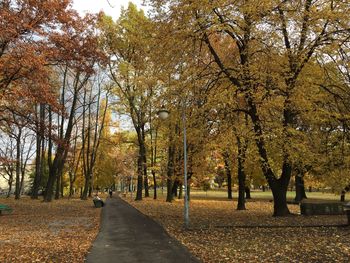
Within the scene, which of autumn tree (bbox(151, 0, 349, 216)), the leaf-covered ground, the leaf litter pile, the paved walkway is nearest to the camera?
the paved walkway

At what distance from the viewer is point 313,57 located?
55.4 feet

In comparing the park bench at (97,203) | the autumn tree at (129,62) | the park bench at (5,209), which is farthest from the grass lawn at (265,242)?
the autumn tree at (129,62)

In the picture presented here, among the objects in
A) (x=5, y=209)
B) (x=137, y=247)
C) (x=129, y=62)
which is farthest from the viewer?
(x=129, y=62)

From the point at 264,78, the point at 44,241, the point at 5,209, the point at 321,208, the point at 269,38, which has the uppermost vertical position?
the point at 269,38

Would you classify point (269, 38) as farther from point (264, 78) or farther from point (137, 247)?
point (137, 247)

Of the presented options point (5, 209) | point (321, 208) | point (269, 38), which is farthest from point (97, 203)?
point (269, 38)

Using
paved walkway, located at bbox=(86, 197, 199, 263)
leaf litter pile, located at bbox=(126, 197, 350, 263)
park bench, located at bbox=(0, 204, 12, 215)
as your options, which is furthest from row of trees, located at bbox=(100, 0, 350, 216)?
park bench, located at bbox=(0, 204, 12, 215)

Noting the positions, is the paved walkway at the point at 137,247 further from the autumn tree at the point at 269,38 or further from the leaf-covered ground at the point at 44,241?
the autumn tree at the point at 269,38

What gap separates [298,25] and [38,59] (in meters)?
12.4

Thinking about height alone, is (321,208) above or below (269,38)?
below

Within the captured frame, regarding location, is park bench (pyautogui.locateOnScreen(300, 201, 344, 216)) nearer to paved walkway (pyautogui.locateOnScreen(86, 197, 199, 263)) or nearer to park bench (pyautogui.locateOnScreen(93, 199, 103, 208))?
paved walkway (pyautogui.locateOnScreen(86, 197, 199, 263))

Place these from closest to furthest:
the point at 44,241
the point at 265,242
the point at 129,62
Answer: the point at 265,242
the point at 44,241
the point at 129,62

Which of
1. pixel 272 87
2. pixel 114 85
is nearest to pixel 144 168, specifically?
pixel 114 85

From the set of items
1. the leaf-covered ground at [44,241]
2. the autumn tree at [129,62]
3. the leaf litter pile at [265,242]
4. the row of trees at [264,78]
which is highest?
the autumn tree at [129,62]
